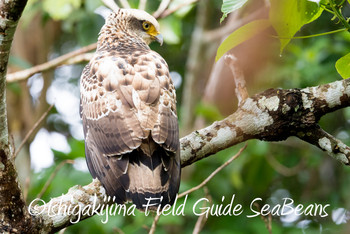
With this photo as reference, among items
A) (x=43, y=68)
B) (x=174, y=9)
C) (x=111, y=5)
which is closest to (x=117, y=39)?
(x=111, y=5)

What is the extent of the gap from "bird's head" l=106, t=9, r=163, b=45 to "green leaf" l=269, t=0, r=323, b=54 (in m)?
2.30

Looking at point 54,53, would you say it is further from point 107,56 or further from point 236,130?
point 236,130

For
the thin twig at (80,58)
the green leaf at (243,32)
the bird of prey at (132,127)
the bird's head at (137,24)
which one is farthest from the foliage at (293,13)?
the thin twig at (80,58)

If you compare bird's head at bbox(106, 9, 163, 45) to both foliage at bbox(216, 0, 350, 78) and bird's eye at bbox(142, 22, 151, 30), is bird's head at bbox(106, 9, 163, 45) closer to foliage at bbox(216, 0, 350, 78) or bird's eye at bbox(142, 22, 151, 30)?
bird's eye at bbox(142, 22, 151, 30)

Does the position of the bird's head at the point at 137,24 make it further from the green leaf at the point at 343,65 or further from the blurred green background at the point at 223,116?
the green leaf at the point at 343,65

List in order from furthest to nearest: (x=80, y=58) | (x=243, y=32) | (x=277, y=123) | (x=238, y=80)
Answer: (x=80, y=58), (x=238, y=80), (x=277, y=123), (x=243, y=32)

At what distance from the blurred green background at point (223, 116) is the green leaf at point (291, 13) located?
297 centimetres

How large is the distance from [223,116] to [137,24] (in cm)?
263

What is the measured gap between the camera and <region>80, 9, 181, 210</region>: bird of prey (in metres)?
3.38

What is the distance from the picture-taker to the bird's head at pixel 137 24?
4.98 m

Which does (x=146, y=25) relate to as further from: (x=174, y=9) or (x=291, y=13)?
(x=291, y=13)

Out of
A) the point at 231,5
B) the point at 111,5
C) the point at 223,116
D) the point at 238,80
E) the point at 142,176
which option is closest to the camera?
the point at 231,5

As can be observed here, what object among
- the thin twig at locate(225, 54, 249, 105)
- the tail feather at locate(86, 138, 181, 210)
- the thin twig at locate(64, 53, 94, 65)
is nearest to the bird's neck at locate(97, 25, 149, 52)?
the thin twig at locate(64, 53, 94, 65)

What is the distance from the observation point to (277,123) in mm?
3762
